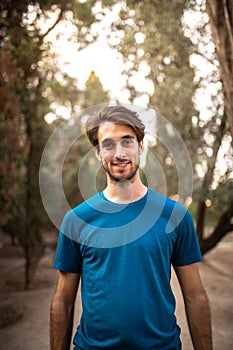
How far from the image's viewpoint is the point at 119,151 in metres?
1.93

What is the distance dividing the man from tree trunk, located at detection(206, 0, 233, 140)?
1.04m

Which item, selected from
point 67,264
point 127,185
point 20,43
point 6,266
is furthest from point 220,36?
point 6,266

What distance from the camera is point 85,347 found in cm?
186

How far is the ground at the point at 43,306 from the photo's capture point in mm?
5145

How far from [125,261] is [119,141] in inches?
22.9

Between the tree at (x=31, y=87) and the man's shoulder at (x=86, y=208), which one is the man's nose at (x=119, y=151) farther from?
the tree at (x=31, y=87)

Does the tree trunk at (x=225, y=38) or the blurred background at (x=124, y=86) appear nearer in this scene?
the tree trunk at (x=225, y=38)

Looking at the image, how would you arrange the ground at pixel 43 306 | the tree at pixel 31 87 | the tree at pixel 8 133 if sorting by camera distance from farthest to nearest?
1. the tree at pixel 8 133
2. the tree at pixel 31 87
3. the ground at pixel 43 306

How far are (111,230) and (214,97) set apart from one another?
21.4 feet

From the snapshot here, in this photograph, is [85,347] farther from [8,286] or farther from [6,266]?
[6,266]

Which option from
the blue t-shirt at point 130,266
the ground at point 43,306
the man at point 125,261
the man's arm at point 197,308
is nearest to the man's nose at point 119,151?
the man at point 125,261

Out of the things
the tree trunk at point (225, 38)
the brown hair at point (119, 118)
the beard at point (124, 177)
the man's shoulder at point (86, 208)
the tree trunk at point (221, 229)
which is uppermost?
the tree trunk at point (225, 38)

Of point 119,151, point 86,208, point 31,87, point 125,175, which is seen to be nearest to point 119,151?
point 119,151

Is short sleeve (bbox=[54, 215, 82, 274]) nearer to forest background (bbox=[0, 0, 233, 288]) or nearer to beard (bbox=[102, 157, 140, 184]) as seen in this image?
beard (bbox=[102, 157, 140, 184])
